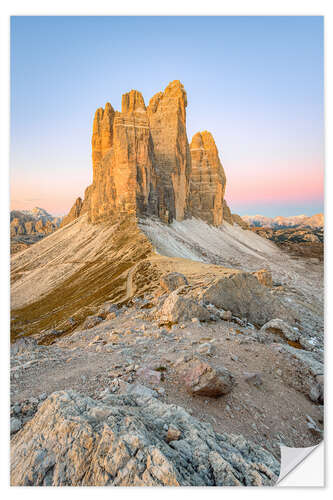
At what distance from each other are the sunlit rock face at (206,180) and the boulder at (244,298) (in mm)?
64164

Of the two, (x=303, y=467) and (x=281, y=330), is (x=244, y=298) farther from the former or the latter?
(x=303, y=467)

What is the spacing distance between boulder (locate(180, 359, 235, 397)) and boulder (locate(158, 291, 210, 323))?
3.72m

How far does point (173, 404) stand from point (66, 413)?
1.82 meters

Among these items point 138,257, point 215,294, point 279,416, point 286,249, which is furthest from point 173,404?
point 286,249

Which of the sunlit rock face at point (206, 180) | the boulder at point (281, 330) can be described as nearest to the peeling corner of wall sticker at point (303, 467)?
the boulder at point (281, 330)

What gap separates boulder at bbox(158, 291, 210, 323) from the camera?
31.0ft

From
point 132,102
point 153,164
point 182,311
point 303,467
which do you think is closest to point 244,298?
point 182,311

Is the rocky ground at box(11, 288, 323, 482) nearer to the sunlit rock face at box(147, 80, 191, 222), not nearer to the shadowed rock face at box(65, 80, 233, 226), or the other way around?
the shadowed rock face at box(65, 80, 233, 226)

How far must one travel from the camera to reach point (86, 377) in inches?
221

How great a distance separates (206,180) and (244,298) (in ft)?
238

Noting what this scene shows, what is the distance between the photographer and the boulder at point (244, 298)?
39.0 feet

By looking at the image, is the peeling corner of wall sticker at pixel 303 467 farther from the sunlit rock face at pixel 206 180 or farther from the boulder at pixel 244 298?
the sunlit rock face at pixel 206 180

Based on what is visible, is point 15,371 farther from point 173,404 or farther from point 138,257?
point 138,257

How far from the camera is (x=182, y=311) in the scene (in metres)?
9.55
